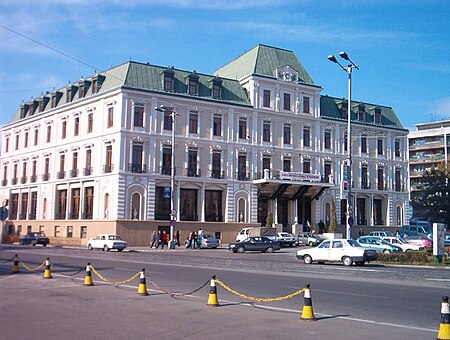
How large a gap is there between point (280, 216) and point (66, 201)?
24.4 m

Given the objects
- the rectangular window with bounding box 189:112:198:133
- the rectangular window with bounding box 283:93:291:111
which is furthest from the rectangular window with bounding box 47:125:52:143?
the rectangular window with bounding box 283:93:291:111

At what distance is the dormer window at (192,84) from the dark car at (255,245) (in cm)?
2019

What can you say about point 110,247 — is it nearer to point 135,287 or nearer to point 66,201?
point 66,201

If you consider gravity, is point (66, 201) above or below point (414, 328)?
above

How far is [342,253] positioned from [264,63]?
1441 inches

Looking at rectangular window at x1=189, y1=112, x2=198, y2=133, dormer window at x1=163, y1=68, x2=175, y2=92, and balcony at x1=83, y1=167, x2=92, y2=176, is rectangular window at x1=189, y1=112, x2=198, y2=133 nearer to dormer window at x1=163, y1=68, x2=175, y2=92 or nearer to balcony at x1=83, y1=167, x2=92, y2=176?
dormer window at x1=163, y1=68, x2=175, y2=92

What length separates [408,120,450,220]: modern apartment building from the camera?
92938 millimetres

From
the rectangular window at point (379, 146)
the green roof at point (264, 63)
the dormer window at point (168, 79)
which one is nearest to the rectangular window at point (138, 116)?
the dormer window at point (168, 79)

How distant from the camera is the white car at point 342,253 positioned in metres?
29.2

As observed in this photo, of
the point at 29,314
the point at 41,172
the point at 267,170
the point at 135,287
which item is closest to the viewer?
the point at 29,314

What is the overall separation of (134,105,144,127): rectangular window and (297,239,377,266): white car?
27.9 meters

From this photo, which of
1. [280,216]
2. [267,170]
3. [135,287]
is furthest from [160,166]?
[135,287]

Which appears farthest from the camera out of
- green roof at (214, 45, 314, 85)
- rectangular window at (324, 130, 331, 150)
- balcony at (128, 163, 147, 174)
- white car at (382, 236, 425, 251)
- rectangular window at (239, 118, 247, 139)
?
rectangular window at (324, 130, 331, 150)

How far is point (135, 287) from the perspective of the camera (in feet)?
55.1
